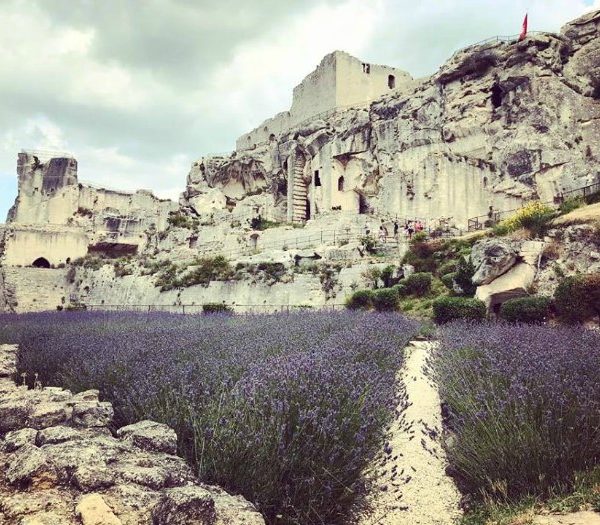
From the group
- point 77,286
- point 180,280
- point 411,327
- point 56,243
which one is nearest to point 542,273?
point 411,327

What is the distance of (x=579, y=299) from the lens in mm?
8766

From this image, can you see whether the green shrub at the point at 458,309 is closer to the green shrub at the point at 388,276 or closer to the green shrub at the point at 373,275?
the green shrub at the point at 388,276

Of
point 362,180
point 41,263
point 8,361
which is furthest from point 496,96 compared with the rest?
point 41,263

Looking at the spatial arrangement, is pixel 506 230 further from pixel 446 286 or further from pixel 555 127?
pixel 555 127

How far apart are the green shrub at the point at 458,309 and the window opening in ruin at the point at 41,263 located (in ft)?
84.3

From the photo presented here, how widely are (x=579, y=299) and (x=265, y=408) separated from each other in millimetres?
7351

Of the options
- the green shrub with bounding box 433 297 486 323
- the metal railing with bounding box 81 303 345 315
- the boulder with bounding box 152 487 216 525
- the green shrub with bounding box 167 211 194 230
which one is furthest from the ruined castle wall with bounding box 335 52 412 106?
the boulder with bounding box 152 487 216 525

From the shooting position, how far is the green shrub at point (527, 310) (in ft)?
30.2

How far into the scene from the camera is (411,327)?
1004 cm

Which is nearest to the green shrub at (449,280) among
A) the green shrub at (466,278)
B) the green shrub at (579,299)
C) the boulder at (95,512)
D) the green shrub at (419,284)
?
the green shrub at (419,284)

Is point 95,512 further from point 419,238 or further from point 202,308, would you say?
point 419,238

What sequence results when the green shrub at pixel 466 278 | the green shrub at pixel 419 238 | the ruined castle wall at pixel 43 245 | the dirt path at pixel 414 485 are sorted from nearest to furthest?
the dirt path at pixel 414 485, the green shrub at pixel 466 278, the green shrub at pixel 419 238, the ruined castle wall at pixel 43 245

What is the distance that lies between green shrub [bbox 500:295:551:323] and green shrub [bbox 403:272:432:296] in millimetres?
5215

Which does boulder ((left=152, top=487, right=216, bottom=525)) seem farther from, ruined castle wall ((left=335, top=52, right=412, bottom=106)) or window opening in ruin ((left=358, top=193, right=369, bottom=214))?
ruined castle wall ((left=335, top=52, right=412, bottom=106))
